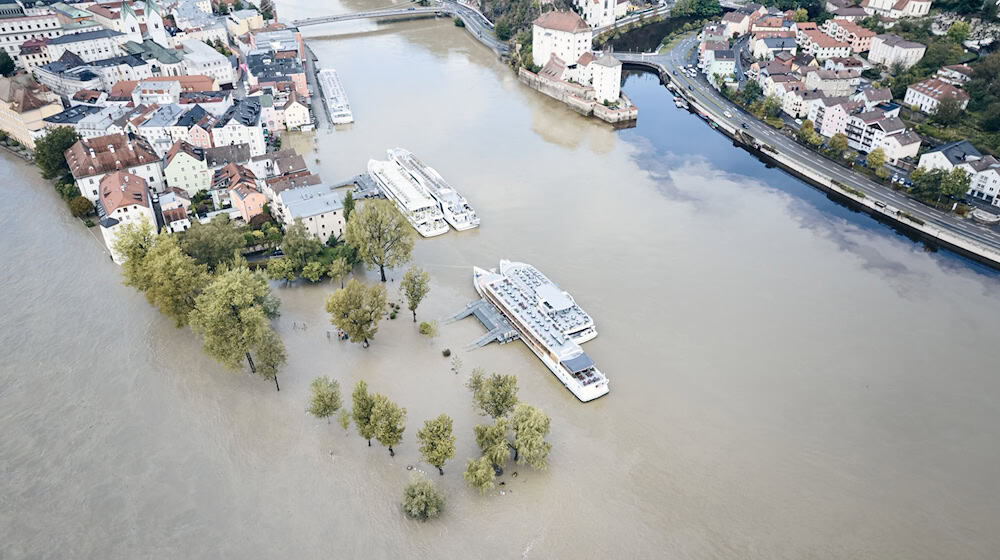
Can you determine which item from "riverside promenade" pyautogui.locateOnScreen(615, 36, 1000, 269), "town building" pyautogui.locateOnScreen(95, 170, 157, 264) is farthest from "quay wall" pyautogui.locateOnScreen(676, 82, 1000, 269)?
"town building" pyautogui.locateOnScreen(95, 170, 157, 264)

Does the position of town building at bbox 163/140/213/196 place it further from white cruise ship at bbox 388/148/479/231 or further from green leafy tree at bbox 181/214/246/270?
white cruise ship at bbox 388/148/479/231

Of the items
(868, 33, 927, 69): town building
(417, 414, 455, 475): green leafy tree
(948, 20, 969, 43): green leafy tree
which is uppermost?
(948, 20, 969, 43): green leafy tree

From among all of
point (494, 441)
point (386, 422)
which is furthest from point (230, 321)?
point (494, 441)

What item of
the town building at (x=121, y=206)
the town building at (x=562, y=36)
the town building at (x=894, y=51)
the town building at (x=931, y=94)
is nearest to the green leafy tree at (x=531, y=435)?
the town building at (x=121, y=206)

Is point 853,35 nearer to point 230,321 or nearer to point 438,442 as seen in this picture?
point 438,442

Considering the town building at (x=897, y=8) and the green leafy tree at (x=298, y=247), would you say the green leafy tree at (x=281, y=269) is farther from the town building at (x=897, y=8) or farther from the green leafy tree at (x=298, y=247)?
the town building at (x=897, y=8)

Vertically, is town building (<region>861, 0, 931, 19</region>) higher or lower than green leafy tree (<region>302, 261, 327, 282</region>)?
higher

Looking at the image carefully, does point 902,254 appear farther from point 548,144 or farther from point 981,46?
point 981,46
